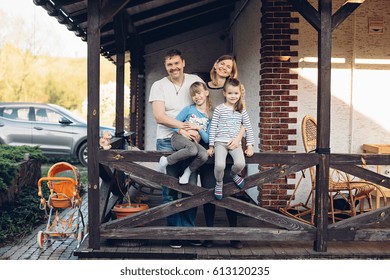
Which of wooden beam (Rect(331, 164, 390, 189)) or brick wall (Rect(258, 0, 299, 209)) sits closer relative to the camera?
wooden beam (Rect(331, 164, 390, 189))

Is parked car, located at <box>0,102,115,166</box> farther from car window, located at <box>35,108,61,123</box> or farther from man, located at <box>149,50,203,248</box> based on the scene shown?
man, located at <box>149,50,203,248</box>

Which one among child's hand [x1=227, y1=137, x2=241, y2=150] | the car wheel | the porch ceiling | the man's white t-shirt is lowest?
the car wheel

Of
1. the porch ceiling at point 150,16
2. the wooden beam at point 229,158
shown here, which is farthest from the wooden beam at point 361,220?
the porch ceiling at point 150,16

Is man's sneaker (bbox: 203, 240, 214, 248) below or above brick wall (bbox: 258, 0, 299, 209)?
below

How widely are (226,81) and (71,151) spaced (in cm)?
945

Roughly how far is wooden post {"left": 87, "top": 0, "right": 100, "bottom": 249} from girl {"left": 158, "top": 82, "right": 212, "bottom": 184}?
646 millimetres

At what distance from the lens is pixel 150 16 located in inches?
332

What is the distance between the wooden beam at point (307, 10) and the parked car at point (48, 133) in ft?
30.9

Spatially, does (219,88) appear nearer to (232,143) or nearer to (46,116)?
(232,143)

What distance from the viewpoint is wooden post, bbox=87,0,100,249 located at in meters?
5.14

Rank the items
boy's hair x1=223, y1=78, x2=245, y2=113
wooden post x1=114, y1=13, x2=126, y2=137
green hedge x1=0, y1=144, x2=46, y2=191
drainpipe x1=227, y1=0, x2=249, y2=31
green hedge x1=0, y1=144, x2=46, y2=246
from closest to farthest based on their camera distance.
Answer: boy's hair x1=223, y1=78, x2=245, y2=113
green hedge x1=0, y1=144, x2=46, y2=246
green hedge x1=0, y1=144, x2=46, y2=191
wooden post x1=114, y1=13, x2=126, y2=137
drainpipe x1=227, y1=0, x2=249, y2=31

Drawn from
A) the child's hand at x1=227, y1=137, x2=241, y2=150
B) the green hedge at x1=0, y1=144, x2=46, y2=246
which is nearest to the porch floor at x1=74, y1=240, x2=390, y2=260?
the child's hand at x1=227, y1=137, x2=241, y2=150

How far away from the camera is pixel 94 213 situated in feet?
17.5
